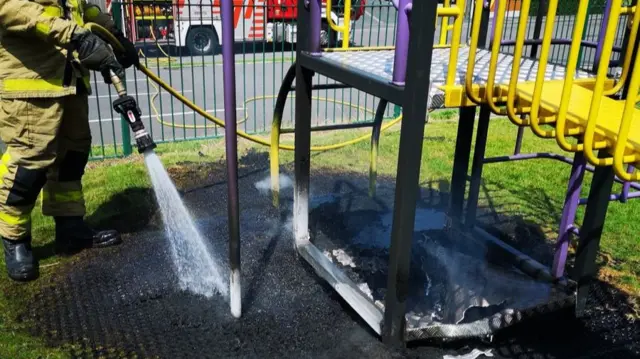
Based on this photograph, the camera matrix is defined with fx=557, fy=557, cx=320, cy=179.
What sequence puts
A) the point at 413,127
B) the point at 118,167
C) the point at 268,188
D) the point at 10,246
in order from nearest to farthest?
the point at 413,127
the point at 10,246
the point at 268,188
the point at 118,167

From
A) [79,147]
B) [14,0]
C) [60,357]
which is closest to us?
[60,357]

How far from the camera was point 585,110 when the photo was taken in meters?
2.33

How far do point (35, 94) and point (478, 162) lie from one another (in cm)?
272

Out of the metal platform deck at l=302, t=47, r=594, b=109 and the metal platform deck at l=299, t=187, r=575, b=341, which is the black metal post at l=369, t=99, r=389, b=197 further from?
the metal platform deck at l=302, t=47, r=594, b=109

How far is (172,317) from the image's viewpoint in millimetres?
2957

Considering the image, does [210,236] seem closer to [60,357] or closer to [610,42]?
[60,357]

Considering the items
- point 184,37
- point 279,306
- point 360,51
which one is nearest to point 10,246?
point 279,306

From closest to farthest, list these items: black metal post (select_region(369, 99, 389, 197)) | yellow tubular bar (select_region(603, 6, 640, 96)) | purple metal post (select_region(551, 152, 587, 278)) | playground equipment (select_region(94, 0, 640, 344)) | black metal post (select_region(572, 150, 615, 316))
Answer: playground equipment (select_region(94, 0, 640, 344)) → yellow tubular bar (select_region(603, 6, 640, 96)) → black metal post (select_region(572, 150, 615, 316)) → purple metal post (select_region(551, 152, 587, 278)) → black metal post (select_region(369, 99, 389, 197))

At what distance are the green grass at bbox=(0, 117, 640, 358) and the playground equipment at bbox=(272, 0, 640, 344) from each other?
0.78 metres

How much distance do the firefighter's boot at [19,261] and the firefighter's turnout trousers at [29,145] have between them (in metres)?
0.05

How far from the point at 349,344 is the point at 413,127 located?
1.17 meters

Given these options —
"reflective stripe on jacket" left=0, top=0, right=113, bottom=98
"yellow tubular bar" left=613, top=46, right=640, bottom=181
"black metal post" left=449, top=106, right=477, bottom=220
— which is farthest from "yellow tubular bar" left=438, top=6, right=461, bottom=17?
"reflective stripe on jacket" left=0, top=0, right=113, bottom=98

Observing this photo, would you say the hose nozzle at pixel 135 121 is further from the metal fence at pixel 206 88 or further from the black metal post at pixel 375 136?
the metal fence at pixel 206 88

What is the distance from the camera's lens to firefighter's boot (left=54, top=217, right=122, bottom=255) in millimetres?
3662
